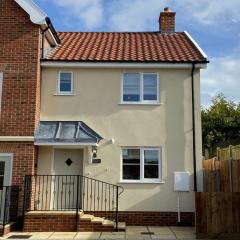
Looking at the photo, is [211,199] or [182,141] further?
[182,141]

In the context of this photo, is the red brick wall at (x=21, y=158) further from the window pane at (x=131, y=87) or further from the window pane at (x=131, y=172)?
the window pane at (x=131, y=87)

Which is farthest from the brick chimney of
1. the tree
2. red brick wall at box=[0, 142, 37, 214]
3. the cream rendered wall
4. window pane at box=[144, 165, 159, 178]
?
the tree

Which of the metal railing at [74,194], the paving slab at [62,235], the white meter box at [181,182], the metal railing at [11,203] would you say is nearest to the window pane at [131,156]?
the metal railing at [74,194]

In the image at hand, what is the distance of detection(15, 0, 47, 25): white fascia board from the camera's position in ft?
48.2

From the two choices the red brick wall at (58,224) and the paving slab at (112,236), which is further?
the red brick wall at (58,224)

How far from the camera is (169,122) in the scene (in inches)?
606

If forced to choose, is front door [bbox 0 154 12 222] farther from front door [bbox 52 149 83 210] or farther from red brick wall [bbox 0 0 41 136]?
front door [bbox 52 149 83 210]

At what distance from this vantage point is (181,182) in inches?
587

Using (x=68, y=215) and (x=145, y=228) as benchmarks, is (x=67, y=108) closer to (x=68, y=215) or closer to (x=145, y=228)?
(x=68, y=215)

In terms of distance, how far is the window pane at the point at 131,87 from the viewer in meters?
15.6

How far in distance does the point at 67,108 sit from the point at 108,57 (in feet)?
8.29

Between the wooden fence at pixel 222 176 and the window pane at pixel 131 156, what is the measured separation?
9.76 ft

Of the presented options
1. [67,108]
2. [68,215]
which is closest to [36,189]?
[68,215]

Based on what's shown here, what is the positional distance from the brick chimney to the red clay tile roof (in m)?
0.29
